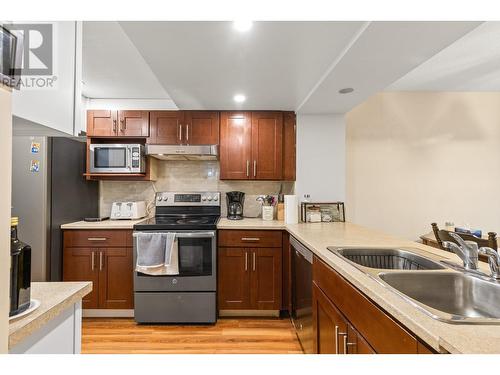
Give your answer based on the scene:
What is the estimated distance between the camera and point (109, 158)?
2.86 metres

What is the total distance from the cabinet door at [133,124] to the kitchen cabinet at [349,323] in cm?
232

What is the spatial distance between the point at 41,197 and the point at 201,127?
162 cm

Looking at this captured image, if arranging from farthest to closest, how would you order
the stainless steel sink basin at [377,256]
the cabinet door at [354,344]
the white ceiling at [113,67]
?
the white ceiling at [113,67], the stainless steel sink basin at [377,256], the cabinet door at [354,344]

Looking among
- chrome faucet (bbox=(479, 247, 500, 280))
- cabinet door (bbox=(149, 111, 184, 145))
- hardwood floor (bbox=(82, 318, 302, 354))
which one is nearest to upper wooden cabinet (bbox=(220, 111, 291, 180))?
cabinet door (bbox=(149, 111, 184, 145))

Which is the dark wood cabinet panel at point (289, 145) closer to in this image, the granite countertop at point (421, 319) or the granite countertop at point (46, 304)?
the granite countertop at point (421, 319)

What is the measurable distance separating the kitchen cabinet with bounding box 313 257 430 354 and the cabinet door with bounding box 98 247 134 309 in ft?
6.06

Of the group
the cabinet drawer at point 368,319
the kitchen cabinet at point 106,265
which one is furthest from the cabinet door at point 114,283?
the cabinet drawer at point 368,319

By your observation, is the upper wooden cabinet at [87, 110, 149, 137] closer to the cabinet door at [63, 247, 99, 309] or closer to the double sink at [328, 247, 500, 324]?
the cabinet door at [63, 247, 99, 309]

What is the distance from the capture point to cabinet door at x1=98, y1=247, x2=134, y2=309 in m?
2.59

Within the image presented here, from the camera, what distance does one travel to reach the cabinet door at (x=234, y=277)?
2623mm

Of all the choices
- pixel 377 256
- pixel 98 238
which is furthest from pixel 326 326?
pixel 98 238

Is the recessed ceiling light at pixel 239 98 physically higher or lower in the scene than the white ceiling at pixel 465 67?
lower

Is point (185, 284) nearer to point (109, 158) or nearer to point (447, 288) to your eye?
point (109, 158)
